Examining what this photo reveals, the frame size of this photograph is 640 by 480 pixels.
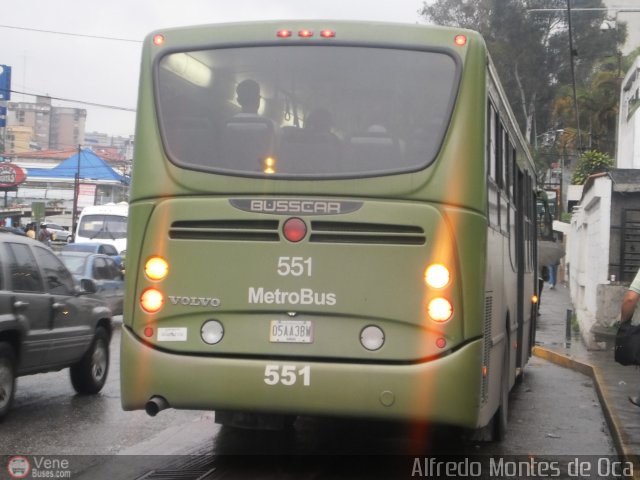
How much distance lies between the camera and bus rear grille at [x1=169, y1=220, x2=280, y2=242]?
21.0 ft

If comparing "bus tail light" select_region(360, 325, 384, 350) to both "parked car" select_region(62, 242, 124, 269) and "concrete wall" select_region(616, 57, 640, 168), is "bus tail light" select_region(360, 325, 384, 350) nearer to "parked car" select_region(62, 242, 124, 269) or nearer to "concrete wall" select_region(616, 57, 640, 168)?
"parked car" select_region(62, 242, 124, 269)

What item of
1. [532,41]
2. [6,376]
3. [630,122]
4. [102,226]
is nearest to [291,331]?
[6,376]

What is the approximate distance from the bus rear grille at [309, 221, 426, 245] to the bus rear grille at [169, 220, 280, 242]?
0.31 meters

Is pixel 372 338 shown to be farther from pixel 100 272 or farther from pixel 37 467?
pixel 100 272

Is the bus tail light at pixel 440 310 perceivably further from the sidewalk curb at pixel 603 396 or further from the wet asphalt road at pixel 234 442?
the sidewalk curb at pixel 603 396

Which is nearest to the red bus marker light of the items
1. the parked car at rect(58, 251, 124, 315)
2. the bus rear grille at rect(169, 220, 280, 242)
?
the bus rear grille at rect(169, 220, 280, 242)

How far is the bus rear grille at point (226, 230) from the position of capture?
639 cm

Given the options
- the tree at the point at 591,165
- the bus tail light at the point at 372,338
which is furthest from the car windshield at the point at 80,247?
the tree at the point at 591,165

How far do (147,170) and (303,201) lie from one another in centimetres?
120

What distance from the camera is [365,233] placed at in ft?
20.6

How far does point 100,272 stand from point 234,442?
11312mm

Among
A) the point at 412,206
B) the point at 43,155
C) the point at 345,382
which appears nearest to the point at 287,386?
the point at 345,382

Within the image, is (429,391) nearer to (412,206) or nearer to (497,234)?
(412,206)

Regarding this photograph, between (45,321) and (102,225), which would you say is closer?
(45,321)
